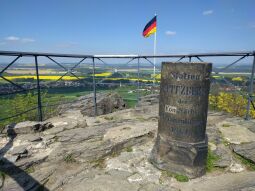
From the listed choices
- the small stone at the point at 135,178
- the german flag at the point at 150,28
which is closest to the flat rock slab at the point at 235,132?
the small stone at the point at 135,178

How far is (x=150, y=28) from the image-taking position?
13.1 m

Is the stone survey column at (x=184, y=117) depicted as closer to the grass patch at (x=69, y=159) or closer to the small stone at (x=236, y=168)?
the small stone at (x=236, y=168)

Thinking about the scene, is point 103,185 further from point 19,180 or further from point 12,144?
point 12,144

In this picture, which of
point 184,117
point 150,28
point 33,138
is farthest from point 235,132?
point 150,28

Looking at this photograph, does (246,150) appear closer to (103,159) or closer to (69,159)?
(103,159)

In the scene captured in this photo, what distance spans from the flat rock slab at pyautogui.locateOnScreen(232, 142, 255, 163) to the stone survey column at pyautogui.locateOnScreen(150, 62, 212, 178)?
3.39ft

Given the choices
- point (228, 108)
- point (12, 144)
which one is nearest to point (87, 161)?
point (12, 144)

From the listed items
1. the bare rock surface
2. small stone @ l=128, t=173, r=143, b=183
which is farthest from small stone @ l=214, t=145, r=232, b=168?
small stone @ l=128, t=173, r=143, b=183

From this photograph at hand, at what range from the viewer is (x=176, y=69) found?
435 centimetres

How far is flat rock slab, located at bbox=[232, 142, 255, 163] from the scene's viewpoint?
15.9 feet

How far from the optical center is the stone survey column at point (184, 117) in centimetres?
429

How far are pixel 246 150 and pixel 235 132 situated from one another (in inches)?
42.7

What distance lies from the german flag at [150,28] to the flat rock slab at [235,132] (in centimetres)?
773

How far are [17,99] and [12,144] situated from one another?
2054 cm
